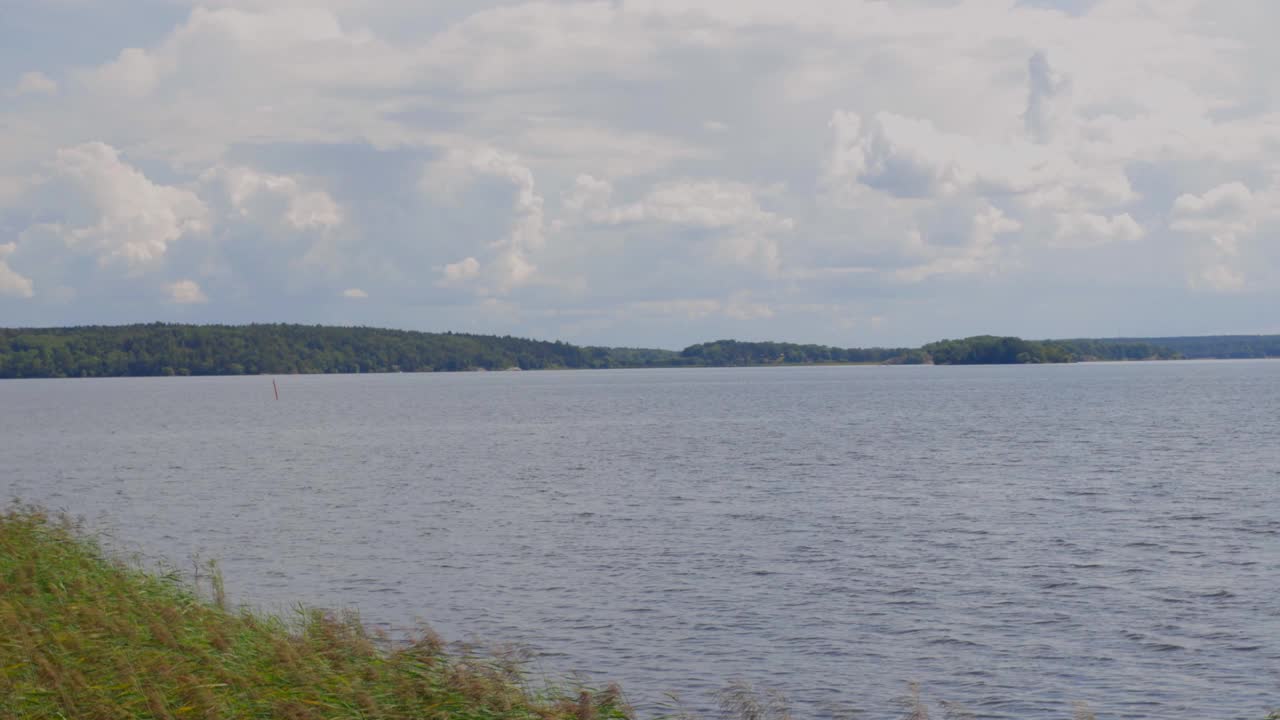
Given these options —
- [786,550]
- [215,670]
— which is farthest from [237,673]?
[786,550]

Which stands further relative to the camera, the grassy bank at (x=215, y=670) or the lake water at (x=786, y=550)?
the lake water at (x=786, y=550)

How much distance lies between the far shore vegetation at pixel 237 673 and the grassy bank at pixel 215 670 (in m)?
0.03

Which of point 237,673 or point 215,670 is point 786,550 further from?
point 215,670

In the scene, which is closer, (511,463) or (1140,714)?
(1140,714)

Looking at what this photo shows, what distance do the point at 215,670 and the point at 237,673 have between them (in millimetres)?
287

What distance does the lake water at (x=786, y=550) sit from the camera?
20547mm

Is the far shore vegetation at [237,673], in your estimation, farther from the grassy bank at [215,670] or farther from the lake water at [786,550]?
the lake water at [786,550]

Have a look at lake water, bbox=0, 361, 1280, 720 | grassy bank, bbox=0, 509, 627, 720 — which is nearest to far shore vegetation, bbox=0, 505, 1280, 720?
grassy bank, bbox=0, 509, 627, 720

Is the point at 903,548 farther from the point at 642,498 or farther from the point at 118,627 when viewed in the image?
the point at 118,627

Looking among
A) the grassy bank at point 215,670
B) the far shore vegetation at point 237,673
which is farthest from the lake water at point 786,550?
the grassy bank at point 215,670

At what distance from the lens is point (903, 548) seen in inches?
1291

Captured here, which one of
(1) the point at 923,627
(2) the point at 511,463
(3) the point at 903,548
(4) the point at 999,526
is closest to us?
(1) the point at 923,627

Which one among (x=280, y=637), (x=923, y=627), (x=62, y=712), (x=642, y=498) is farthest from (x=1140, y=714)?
(x=642, y=498)

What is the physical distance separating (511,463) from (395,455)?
10.0 meters
